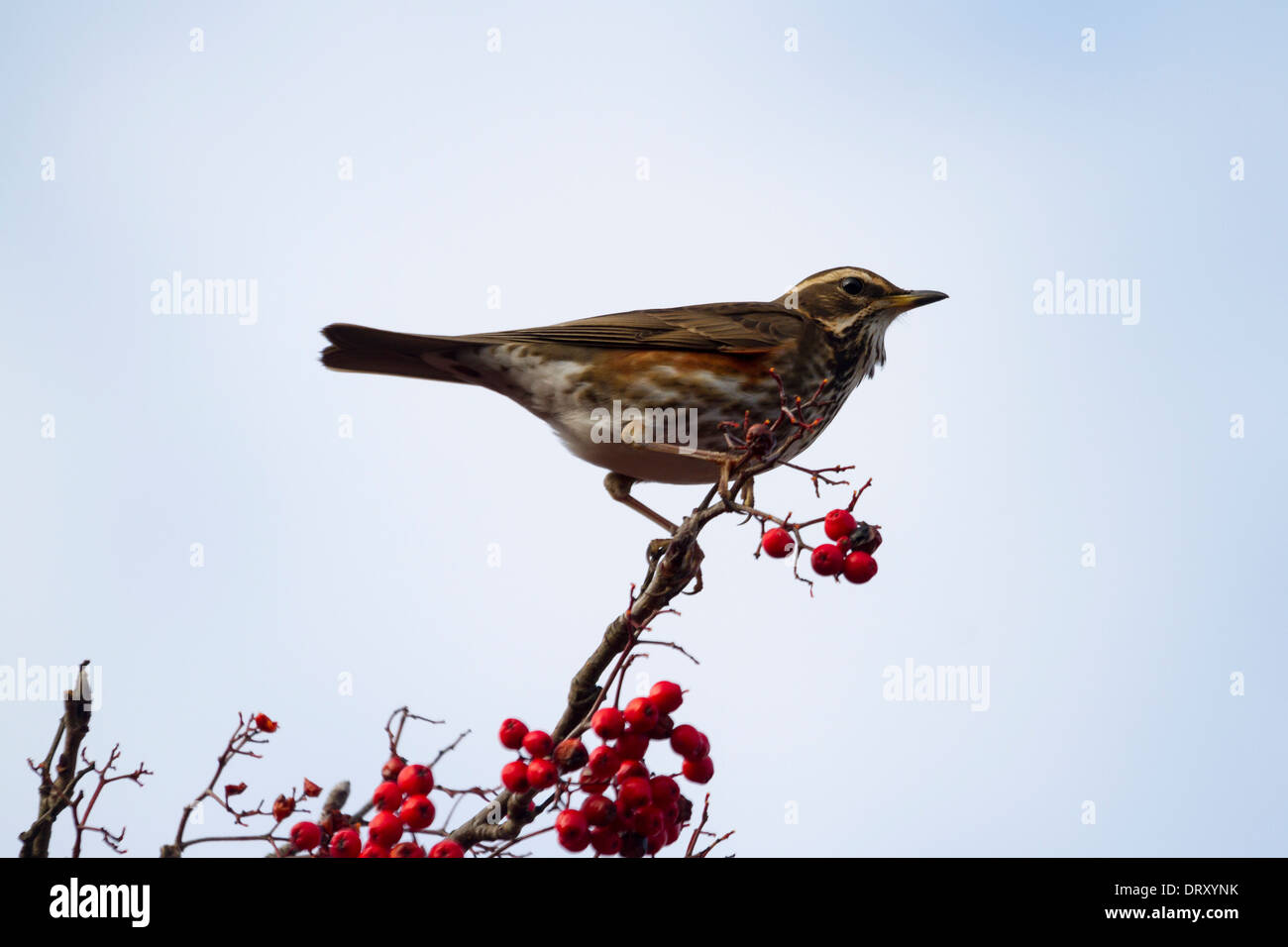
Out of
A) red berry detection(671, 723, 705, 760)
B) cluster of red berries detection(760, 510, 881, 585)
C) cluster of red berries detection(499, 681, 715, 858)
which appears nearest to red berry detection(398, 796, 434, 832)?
cluster of red berries detection(499, 681, 715, 858)

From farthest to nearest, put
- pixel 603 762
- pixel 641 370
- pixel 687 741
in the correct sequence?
pixel 641 370
pixel 687 741
pixel 603 762

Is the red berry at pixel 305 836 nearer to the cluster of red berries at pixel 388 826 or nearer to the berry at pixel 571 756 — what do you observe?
the cluster of red berries at pixel 388 826

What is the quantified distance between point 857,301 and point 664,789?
3.36 meters

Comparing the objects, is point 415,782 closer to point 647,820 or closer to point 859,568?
point 647,820

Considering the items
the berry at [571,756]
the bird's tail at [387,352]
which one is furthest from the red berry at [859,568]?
the bird's tail at [387,352]

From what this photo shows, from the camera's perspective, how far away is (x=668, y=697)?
8.85 feet

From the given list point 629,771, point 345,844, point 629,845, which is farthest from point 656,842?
point 345,844

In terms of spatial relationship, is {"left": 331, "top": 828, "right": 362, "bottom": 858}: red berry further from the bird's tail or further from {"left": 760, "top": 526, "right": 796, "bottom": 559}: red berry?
the bird's tail

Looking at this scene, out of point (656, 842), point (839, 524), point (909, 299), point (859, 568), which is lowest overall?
point (656, 842)

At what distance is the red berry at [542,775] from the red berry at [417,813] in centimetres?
25
